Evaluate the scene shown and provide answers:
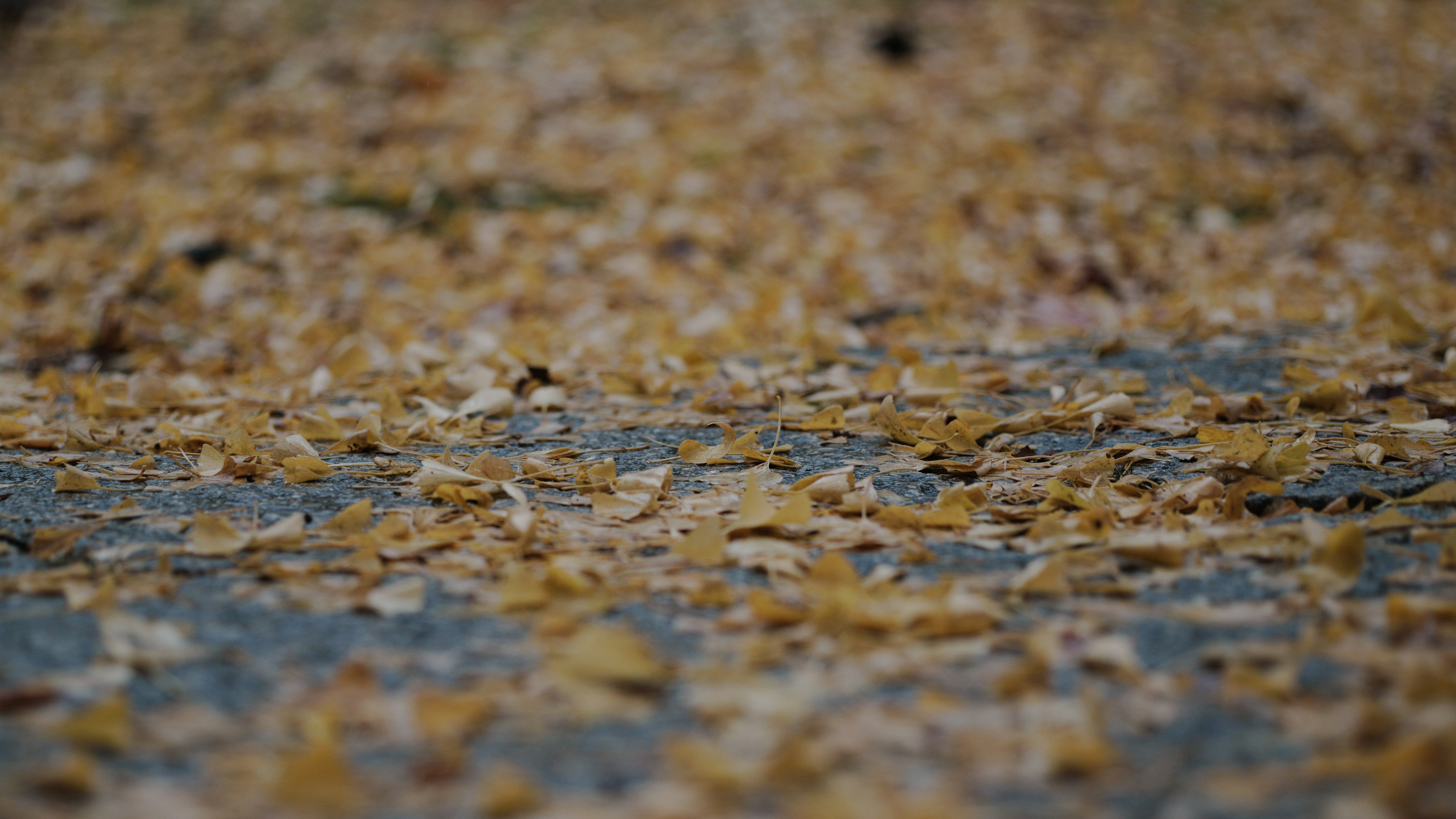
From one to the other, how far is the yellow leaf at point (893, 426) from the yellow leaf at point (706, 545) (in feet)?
1.92

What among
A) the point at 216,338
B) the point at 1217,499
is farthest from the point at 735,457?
the point at 216,338

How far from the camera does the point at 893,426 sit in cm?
163

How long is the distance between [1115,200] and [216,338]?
3284 millimetres

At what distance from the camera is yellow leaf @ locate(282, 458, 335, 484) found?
1425mm

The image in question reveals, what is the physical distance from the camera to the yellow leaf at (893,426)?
1613 mm

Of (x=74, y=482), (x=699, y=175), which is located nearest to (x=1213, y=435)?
(x=74, y=482)

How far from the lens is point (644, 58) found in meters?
4.73

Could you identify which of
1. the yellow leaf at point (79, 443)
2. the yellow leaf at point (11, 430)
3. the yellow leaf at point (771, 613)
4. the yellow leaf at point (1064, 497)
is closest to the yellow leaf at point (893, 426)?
the yellow leaf at point (1064, 497)

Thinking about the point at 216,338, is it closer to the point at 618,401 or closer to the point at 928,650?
the point at 618,401

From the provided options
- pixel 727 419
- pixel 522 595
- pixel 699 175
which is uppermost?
pixel 699 175

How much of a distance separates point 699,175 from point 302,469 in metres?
2.70

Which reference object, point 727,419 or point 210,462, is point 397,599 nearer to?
point 210,462

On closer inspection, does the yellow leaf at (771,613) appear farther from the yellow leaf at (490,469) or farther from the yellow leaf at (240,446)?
the yellow leaf at (240,446)

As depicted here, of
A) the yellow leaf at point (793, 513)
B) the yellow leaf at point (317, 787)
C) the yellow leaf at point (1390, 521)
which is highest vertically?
the yellow leaf at point (317, 787)
